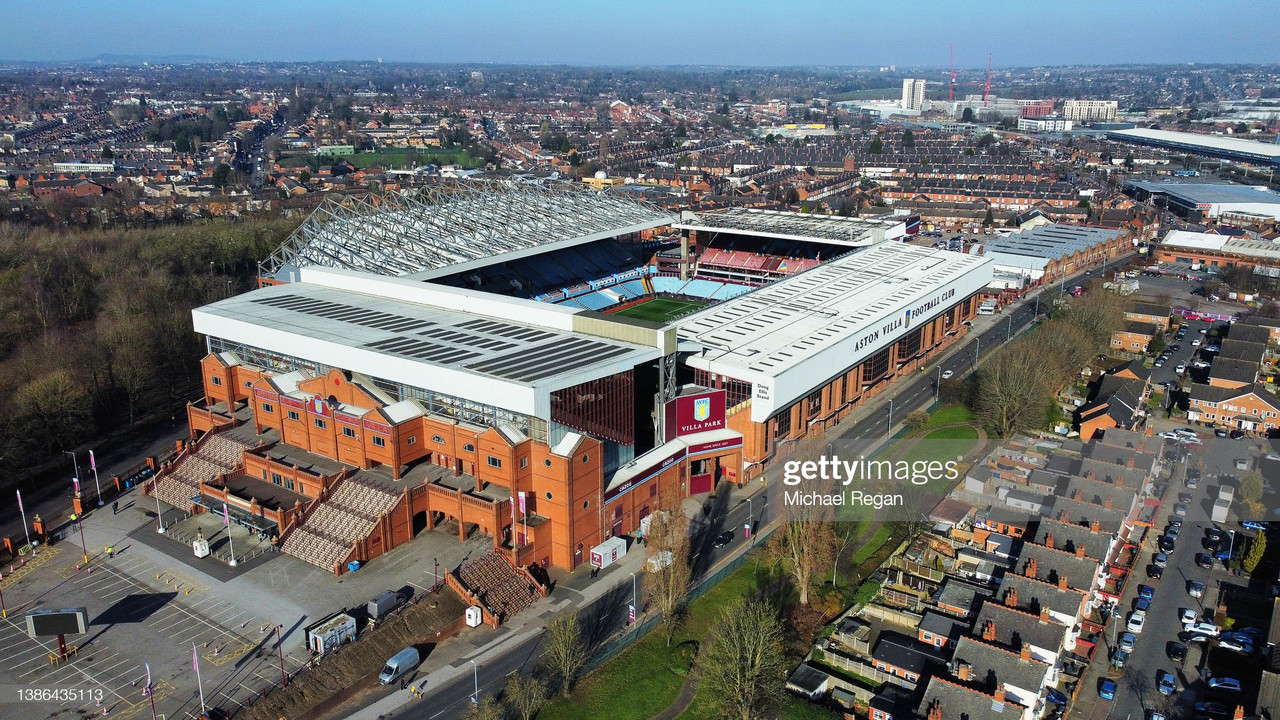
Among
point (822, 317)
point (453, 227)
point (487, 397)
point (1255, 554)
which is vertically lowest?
point (1255, 554)

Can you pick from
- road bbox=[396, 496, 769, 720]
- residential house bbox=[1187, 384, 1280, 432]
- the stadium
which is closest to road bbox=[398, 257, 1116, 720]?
road bbox=[396, 496, 769, 720]

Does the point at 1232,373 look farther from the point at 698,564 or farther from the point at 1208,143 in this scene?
the point at 1208,143

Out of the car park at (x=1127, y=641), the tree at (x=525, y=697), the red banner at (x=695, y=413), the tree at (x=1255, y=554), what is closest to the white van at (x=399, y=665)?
the tree at (x=525, y=697)

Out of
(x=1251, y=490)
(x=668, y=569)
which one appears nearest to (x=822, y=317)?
(x=1251, y=490)

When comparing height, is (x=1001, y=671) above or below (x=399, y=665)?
above

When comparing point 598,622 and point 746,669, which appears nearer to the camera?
point 746,669

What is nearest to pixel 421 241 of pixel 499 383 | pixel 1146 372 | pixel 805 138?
pixel 499 383

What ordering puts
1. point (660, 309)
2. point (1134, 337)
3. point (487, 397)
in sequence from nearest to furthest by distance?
1. point (487, 397)
2. point (1134, 337)
3. point (660, 309)
